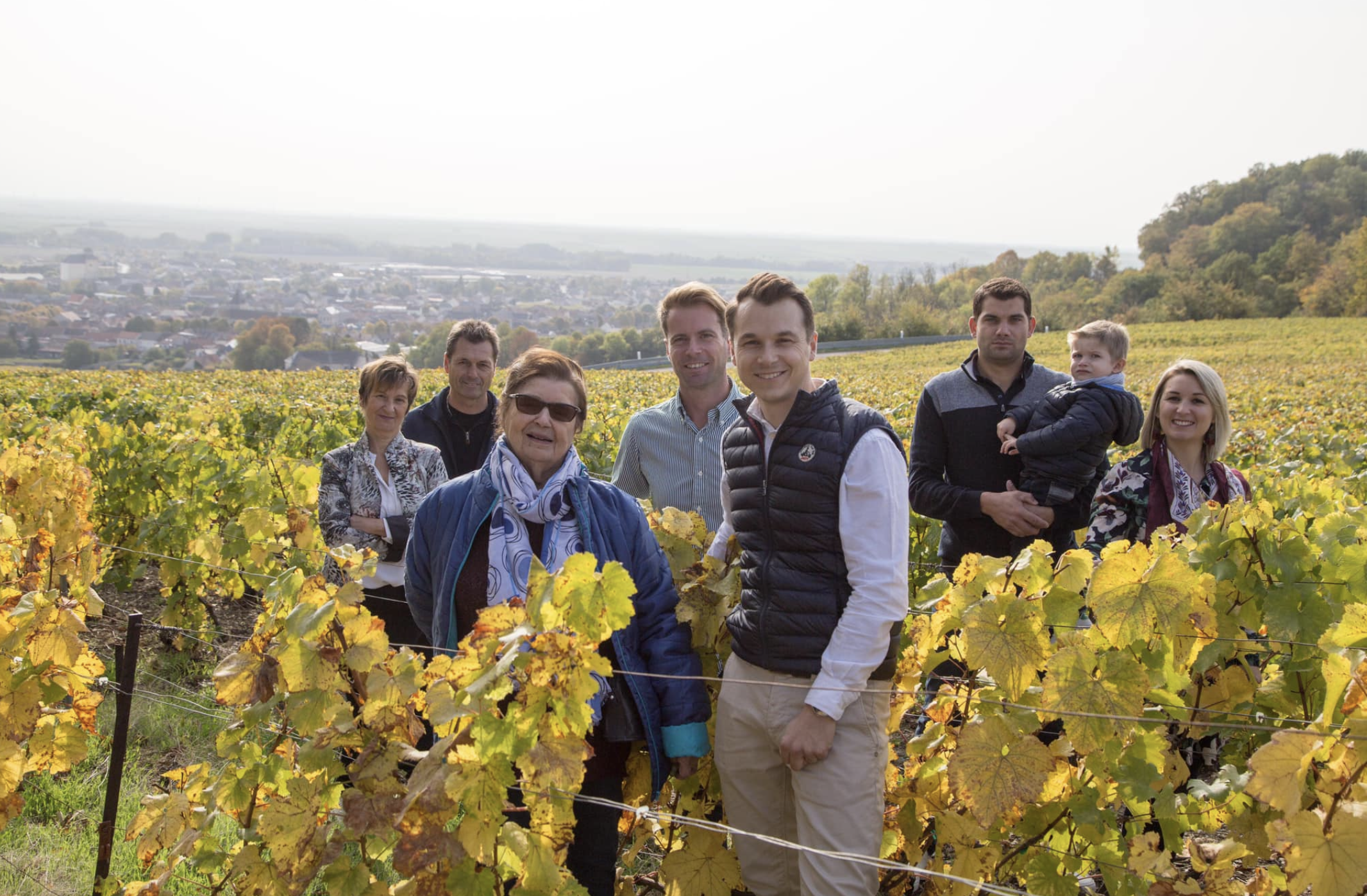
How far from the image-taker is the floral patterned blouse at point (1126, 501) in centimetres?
313

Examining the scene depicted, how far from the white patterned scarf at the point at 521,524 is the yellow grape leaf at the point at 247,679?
0.50 meters

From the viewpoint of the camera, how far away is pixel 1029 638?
1851 mm

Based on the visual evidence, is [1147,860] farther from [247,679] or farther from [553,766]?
[247,679]

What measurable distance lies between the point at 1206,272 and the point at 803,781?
234ft

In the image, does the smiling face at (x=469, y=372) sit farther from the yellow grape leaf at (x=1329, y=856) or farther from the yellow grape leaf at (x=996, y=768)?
the yellow grape leaf at (x=1329, y=856)

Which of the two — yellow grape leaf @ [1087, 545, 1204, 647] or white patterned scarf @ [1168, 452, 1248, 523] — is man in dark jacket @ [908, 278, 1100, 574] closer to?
white patterned scarf @ [1168, 452, 1248, 523]

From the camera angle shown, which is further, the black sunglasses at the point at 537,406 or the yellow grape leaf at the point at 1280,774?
the black sunglasses at the point at 537,406

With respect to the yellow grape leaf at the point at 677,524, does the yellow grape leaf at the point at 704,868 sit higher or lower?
lower

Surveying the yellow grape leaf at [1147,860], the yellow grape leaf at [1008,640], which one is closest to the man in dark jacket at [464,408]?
the yellow grape leaf at [1008,640]

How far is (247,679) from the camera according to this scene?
79.8 inches

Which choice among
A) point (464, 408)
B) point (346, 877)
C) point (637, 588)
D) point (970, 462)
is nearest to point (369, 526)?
point (464, 408)

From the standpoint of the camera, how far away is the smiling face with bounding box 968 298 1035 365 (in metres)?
3.47

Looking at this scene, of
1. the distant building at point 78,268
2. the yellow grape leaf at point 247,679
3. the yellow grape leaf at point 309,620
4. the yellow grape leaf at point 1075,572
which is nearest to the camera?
the yellow grape leaf at point 309,620

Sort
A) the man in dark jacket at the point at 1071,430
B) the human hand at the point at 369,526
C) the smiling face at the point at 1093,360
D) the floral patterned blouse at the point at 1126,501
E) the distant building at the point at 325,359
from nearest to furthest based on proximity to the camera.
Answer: the floral patterned blouse at the point at 1126,501
the man in dark jacket at the point at 1071,430
the human hand at the point at 369,526
the smiling face at the point at 1093,360
the distant building at the point at 325,359
